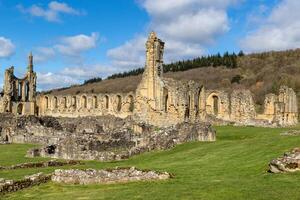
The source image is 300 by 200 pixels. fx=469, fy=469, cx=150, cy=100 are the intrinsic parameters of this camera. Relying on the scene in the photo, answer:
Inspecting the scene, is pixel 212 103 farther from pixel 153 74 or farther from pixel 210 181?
pixel 210 181

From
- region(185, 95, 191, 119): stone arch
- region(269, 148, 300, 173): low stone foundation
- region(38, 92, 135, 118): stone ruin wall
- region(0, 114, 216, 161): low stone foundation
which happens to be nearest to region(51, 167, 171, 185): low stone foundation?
region(269, 148, 300, 173): low stone foundation

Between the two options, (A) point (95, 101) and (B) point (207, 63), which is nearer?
(A) point (95, 101)

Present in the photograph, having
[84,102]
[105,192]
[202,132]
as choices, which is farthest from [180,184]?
[84,102]

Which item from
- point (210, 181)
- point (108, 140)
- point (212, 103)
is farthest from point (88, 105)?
point (210, 181)

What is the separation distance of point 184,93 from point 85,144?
72.3 feet

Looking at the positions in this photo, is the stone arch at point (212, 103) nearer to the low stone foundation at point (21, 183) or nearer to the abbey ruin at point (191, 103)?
the abbey ruin at point (191, 103)

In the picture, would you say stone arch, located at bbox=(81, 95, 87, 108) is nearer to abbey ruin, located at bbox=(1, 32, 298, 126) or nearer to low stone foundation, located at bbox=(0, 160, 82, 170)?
abbey ruin, located at bbox=(1, 32, 298, 126)

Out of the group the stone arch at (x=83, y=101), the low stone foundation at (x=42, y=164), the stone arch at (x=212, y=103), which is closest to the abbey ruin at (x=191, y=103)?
the stone arch at (x=212, y=103)

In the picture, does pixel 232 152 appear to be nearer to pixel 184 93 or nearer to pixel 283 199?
pixel 283 199

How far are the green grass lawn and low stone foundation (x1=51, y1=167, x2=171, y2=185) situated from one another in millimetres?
401

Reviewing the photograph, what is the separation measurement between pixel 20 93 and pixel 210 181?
6597 centimetres

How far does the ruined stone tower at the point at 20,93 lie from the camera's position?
7325cm

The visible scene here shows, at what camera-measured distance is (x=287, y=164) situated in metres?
15.4

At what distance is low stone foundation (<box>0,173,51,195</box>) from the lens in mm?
15703
